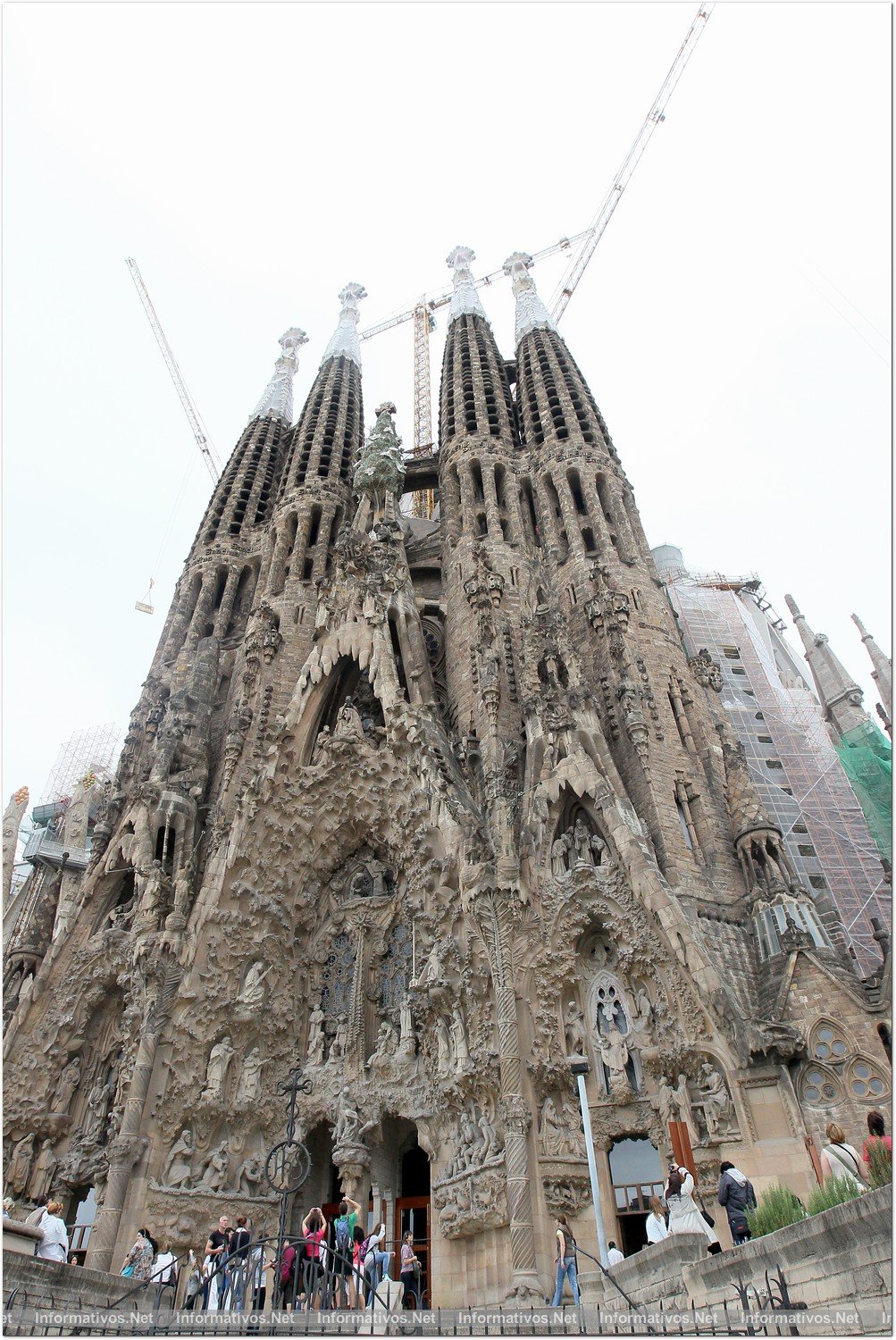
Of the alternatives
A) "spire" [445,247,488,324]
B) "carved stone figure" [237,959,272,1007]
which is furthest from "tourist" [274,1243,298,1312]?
"spire" [445,247,488,324]

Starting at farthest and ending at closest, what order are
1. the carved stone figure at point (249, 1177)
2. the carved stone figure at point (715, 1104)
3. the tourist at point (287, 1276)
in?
the carved stone figure at point (249, 1177)
the carved stone figure at point (715, 1104)
the tourist at point (287, 1276)

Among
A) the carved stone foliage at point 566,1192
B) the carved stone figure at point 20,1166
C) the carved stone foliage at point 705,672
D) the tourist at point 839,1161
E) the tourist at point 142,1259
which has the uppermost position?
the carved stone foliage at point 705,672

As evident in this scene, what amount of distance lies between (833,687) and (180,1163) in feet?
77.2

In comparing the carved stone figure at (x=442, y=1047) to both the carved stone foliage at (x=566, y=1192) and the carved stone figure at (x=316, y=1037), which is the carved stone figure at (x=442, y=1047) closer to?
the carved stone foliage at (x=566, y=1192)

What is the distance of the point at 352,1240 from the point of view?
34.7ft

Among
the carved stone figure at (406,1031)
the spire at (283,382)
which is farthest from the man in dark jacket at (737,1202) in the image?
the spire at (283,382)

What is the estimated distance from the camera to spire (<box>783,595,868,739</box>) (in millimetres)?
26938

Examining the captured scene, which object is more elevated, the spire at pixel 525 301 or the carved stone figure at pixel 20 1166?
the spire at pixel 525 301

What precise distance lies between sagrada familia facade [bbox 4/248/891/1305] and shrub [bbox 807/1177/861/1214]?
4078 millimetres

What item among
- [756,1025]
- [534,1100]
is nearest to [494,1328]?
[534,1100]

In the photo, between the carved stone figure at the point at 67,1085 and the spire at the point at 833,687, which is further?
the spire at the point at 833,687

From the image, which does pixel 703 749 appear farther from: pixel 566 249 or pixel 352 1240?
pixel 566 249

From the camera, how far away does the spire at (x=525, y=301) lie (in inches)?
1291

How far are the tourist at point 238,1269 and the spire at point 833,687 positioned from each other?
74.0 feet
